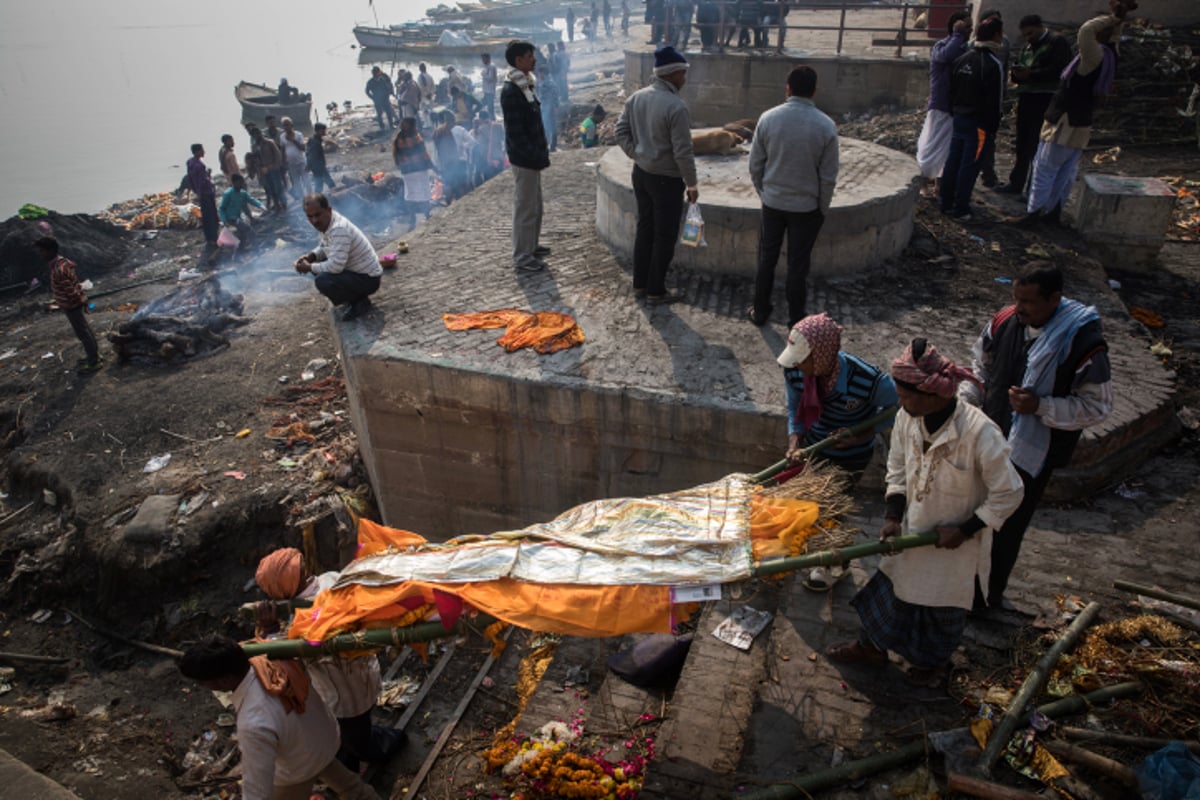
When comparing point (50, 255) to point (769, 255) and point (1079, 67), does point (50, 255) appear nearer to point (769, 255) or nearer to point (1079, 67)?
point (769, 255)

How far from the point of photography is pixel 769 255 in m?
5.61

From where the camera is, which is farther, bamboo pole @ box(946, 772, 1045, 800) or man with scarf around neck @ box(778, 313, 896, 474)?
man with scarf around neck @ box(778, 313, 896, 474)

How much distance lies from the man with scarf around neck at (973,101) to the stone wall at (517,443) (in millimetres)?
4570

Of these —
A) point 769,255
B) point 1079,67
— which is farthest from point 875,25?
point 769,255

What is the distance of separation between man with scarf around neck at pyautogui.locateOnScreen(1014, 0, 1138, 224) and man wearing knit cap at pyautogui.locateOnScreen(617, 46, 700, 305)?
4175 millimetres

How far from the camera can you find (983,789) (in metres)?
2.65

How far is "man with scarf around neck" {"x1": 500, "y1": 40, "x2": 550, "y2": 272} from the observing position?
6.22 m

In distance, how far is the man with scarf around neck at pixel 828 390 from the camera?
139 inches

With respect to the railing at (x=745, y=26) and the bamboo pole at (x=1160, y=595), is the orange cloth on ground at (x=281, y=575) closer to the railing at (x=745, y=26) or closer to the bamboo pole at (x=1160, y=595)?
the bamboo pole at (x=1160, y=595)

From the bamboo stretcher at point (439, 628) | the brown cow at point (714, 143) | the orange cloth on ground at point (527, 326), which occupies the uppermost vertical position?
the brown cow at point (714, 143)

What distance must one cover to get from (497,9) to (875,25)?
2822 centimetres

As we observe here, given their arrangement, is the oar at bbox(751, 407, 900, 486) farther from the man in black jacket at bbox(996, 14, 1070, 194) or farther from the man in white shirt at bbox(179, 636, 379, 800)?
the man in black jacket at bbox(996, 14, 1070, 194)

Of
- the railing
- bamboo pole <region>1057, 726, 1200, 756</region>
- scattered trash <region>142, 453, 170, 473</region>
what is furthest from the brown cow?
bamboo pole <region>1057, 726, 1200, 756</region>

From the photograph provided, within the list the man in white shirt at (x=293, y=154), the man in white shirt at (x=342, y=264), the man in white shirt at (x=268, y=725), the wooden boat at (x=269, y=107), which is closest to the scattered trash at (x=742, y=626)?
the man in white shirt at (x=268, y=725)
